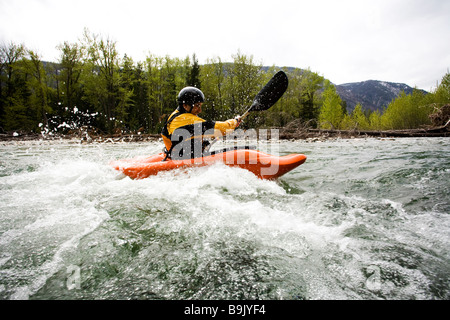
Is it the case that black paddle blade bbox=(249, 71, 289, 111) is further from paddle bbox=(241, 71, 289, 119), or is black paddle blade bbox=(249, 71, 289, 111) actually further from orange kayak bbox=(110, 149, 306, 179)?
orange kayak bbox=(110, 149, 306, 179)

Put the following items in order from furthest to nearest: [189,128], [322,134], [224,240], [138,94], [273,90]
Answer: [138,94], [322,134], [273,90], [189,128], [224,240]

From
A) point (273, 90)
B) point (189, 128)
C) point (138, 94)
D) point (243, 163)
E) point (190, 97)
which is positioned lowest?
point (243, 163)

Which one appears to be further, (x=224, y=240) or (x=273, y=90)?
(x=273, y=90)

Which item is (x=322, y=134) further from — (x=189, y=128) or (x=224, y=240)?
(x=224, y=240)

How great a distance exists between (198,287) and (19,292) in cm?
109

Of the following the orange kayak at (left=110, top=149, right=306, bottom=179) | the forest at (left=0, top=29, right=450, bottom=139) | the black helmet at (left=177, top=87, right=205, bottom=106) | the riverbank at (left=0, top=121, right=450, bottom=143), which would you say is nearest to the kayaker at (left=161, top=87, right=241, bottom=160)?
the black helmet at (left=177, top=87, right=205, bottom=106)

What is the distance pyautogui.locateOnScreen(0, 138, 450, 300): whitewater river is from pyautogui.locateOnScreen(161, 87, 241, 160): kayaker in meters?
0.72

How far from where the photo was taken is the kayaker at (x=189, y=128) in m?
3.83

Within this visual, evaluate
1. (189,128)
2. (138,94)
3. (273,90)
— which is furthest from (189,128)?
(138,94)

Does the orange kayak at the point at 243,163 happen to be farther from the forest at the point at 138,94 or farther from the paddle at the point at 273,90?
the forest at the point at 138,94

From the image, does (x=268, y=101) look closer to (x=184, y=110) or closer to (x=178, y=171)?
(x=184, y=110)

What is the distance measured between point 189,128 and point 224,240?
2.32 metres

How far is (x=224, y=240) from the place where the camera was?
1.97m

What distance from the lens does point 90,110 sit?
28797 millimetres
